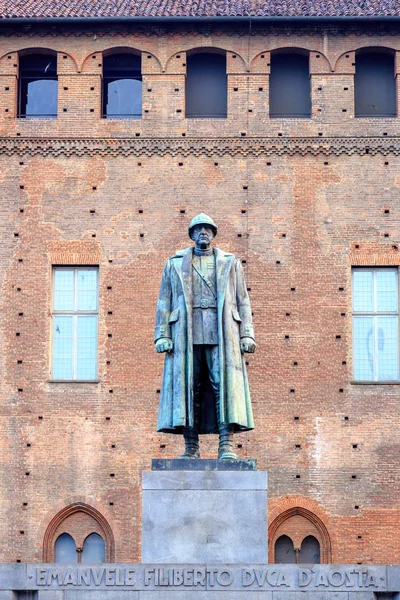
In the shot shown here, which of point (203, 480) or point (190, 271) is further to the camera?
point (190, 271)

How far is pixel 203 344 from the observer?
16.4m

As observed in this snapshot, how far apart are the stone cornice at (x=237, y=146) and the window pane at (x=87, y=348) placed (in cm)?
321

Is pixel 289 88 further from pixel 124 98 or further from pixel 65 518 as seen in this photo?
pixel 65 518

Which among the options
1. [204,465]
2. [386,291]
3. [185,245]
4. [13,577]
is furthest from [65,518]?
[13,577]

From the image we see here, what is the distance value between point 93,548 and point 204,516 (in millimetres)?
12267

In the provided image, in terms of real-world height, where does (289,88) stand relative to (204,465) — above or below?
above

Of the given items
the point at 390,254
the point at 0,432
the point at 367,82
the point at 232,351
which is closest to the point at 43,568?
the point at 232,351

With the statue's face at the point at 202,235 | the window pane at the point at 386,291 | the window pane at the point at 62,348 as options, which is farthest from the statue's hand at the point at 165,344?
the window pane at the point at 386,291

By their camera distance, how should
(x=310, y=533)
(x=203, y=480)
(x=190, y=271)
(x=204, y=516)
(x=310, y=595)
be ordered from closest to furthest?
1. (x=310, y=595)
2. (x=204, y=516)
3. (x=203, y=480)
4. (x=190, y=271)
5. (x=310, y=533)

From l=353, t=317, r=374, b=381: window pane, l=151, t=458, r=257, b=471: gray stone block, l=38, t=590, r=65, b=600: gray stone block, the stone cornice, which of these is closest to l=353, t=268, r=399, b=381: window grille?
l=353, t=317, r=374, b=381: window pane

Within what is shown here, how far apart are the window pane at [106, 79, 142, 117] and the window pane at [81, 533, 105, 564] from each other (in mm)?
7934

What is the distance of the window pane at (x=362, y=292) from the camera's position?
→ 1110 inches

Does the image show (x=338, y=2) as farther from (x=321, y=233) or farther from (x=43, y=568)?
(x=43, y=568)

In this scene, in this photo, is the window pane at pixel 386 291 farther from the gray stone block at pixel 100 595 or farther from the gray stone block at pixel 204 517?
the gray stone block at pixel 100 595
